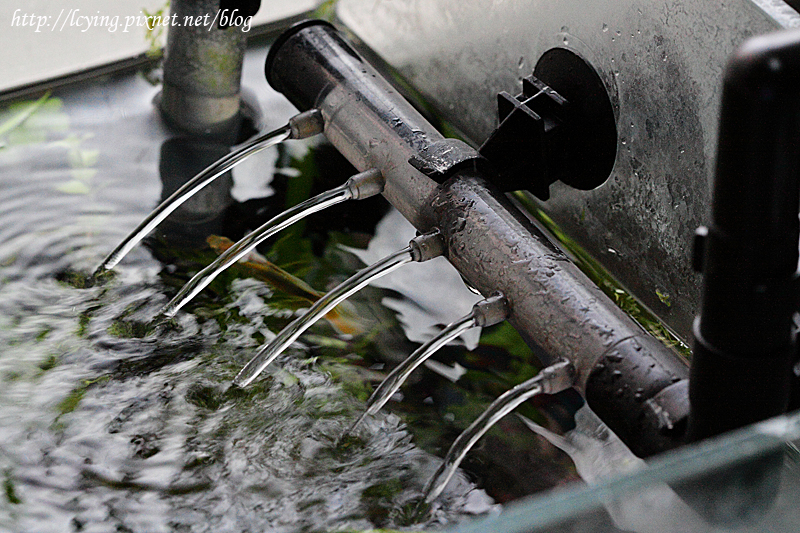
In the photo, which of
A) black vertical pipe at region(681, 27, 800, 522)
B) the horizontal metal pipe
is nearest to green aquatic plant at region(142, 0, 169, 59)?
the horizontal metal pipe

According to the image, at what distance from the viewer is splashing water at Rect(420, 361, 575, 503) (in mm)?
860

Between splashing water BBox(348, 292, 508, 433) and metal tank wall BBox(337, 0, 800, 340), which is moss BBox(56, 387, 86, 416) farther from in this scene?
metal tank wall BBox(337, 0, 800, 340)

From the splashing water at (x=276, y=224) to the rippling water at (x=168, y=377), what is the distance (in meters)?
0.07

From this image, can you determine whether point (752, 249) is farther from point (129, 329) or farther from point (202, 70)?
point (202, 70)

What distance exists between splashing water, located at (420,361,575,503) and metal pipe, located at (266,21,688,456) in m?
0.02

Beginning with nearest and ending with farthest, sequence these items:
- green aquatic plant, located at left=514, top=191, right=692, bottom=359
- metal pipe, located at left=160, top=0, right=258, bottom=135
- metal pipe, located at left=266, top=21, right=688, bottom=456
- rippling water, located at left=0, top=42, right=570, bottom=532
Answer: metal pipe, located at left=266, top=21, right=688, bottom=456 → rippling water, located at left=0, top=42, right=570, bottom=532 → green aquatic plant, located at left=514, top=191, right=692, bottom=359 → metal pipe, located at left=160, top=0, right=258, bottom=135

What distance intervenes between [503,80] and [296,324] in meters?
0.52

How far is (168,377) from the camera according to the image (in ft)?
3.64

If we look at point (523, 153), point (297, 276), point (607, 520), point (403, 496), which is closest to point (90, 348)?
point (297, 276)

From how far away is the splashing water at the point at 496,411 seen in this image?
860mm

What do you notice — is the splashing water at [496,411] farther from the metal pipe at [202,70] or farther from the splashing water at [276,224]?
the metal pipe at [202,70]

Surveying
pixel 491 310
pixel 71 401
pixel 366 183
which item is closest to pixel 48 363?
pixel 71 401

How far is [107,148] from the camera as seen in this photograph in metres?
1.51

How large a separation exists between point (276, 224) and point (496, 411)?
385 mm
